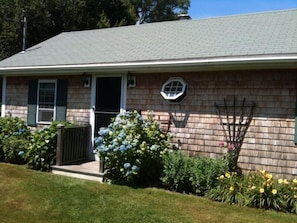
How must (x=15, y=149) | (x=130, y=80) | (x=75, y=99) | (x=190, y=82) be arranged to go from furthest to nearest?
(x=75, y=99)
(x=15, y=149)
(x=130, y=80)
(x=190, y=82)

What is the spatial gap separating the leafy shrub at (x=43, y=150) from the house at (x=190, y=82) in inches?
49.1

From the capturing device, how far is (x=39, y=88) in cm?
1103

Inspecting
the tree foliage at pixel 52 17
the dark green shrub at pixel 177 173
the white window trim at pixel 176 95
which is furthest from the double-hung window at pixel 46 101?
the tree foliage at pixel 52 17

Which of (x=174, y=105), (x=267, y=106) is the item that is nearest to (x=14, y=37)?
(x=174, y=105)

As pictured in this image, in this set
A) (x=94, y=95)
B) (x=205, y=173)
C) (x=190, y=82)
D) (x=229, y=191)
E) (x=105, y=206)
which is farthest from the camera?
(x=94, y=95)

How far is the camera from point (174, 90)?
27.8ft

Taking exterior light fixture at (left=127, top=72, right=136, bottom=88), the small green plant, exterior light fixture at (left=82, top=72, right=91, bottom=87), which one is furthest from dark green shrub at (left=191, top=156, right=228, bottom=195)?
exterior light fixture at (left=82, top=72, right=91, bottom=87)

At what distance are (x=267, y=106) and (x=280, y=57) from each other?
3.32 feet

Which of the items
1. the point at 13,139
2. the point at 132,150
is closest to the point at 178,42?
the point at 132,150

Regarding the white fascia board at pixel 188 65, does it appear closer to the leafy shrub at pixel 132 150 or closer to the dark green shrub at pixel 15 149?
the leafy shrub at pixel 132 150

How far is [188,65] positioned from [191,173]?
2.30 m

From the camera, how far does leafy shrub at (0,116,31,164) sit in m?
9.68

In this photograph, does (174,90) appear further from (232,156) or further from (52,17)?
(52,17)

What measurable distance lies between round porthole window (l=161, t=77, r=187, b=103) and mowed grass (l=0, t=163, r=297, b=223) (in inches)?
86.2
